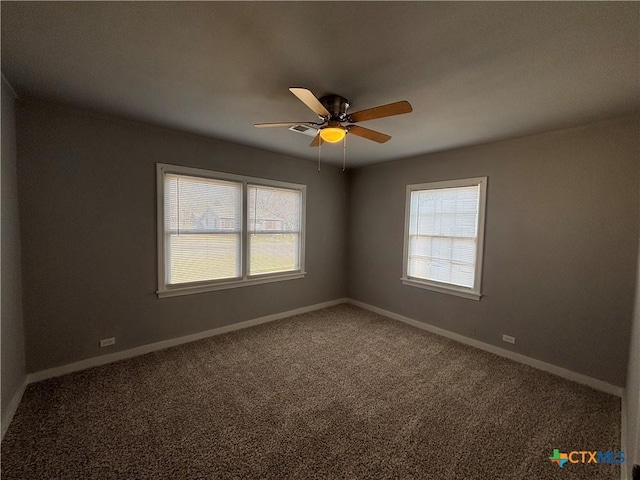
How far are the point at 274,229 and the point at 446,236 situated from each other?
2.55 metres

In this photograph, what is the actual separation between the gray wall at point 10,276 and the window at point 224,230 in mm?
1095

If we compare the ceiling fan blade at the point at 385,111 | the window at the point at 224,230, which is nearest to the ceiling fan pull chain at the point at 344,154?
the window at the point at 224,230

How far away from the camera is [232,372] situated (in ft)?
8.83

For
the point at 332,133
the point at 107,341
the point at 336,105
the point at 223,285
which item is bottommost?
the point at 107,341

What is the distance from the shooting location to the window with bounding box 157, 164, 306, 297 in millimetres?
3166

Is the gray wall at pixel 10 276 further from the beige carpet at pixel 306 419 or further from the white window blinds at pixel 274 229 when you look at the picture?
the white window blinds at pixel 274 229

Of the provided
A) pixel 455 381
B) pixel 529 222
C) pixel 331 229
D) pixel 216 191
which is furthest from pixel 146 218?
pixel 529 222

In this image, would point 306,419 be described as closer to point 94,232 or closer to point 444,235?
point 94,232

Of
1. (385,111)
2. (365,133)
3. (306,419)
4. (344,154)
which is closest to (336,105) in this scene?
(365,133)

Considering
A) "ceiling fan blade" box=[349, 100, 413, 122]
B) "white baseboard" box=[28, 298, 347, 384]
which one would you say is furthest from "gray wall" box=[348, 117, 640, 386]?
"white baseboard" box=[28, 298, 347, 384]

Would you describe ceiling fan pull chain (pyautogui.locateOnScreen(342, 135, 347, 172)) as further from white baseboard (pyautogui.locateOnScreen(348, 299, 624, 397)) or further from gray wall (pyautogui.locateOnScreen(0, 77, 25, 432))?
gray wall (pyautogui.locateOnScreen(0, 77, 25, 432))

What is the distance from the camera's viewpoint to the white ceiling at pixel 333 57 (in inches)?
51.9

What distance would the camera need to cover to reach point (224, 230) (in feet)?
11.7

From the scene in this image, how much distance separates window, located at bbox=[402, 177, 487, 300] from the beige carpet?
40.7 inches
